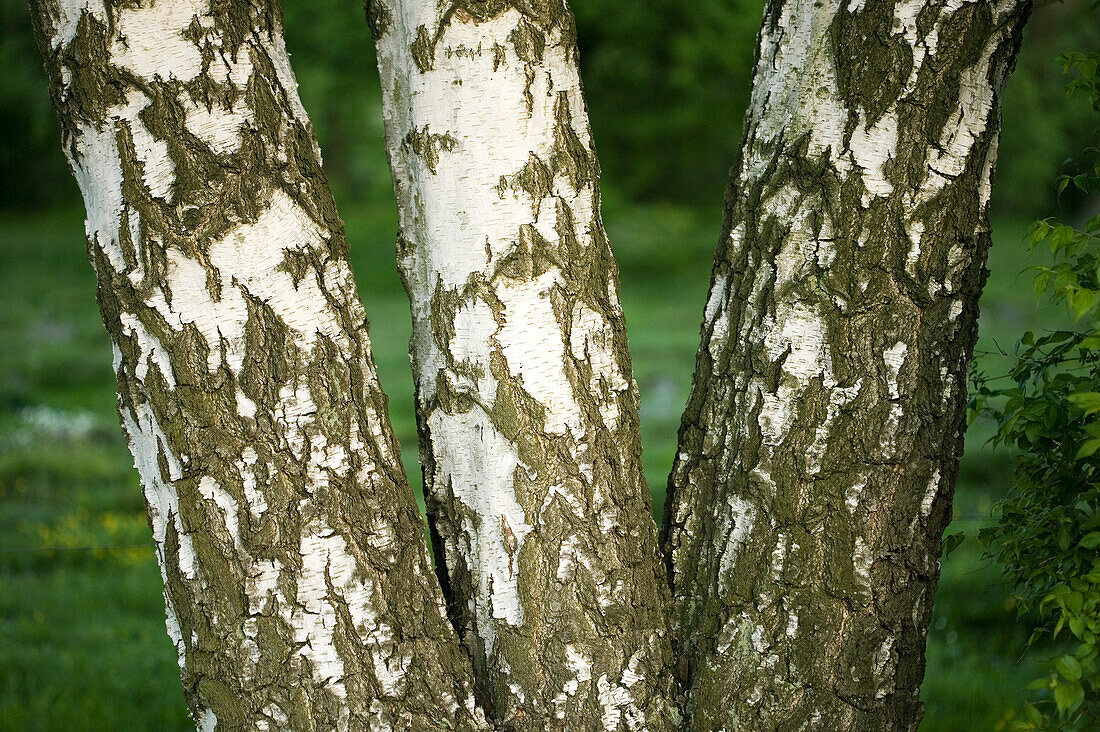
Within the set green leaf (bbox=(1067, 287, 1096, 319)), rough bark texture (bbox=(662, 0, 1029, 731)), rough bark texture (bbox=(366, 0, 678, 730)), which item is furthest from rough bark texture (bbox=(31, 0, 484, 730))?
green leaf (bbox=(1067, 287, 1096, 319))

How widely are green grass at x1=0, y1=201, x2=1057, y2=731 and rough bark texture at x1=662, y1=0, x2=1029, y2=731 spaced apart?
0.68m

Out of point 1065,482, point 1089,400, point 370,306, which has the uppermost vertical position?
point 370,306

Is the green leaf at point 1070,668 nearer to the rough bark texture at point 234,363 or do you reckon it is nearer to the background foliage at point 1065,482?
the background foliage at point 1065,482

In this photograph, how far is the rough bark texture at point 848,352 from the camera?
5.35 ft

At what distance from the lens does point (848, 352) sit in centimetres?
167

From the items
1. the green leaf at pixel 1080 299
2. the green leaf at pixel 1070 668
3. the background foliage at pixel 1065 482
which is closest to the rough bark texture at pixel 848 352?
the background foliage at pixel 1065 482

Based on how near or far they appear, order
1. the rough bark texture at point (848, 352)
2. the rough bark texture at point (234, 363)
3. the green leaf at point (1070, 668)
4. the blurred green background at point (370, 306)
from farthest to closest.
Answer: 1. the blurred green background at point (370, 306)
2. the rough bark texture at point (848, 352)
3. the rough bark texture at point (234, 363)
4. the green leaf at point (1070, 668)

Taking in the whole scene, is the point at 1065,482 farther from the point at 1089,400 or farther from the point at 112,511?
the point at 112,511

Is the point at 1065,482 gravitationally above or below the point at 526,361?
below

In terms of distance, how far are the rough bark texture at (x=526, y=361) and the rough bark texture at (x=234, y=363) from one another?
0.18 metres

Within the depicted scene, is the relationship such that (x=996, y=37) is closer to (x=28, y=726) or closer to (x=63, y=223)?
(x=28, y=726)

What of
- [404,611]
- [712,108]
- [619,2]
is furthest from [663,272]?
[404,611]

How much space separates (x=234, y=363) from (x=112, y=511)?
3839 millimetres

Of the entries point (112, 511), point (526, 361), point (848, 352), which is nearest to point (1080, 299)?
point (848, 352)
